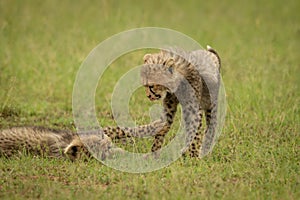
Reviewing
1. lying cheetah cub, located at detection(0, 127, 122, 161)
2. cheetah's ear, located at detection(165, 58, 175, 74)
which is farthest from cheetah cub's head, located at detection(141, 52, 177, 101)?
lying cheetah cub, located at detection(0, 127, 122, 161)

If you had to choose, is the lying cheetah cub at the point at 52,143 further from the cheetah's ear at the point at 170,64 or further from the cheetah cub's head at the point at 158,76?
the cheetah's ear at the point at 170,64

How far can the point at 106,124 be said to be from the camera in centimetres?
727

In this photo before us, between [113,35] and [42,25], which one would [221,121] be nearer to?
[113,35]

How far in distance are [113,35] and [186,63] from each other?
460 centimetres

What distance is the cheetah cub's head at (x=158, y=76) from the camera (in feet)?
19.3

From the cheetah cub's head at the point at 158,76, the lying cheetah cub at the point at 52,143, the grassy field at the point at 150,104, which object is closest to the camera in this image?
the grassy field at the point at 150,104

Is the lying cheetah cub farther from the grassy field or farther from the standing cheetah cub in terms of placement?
the standing cheetah cub

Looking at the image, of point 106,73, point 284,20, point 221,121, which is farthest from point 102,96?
point 284,20

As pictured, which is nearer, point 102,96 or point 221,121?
point 221,121

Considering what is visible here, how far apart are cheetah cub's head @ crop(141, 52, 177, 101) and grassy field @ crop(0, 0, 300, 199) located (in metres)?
0.64

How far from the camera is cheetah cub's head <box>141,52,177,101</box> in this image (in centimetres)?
589

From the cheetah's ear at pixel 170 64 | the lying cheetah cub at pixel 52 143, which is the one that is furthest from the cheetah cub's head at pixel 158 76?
the lying cheetah cub at pixel 52 143

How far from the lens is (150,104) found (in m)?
7.93

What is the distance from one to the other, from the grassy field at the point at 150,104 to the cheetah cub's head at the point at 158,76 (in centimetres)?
64
